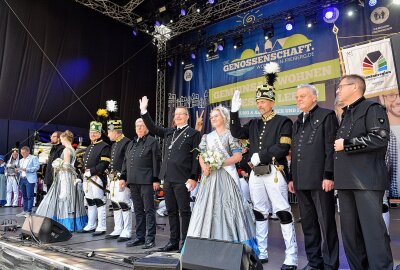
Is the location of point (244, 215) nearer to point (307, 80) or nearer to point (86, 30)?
point (307, 80)

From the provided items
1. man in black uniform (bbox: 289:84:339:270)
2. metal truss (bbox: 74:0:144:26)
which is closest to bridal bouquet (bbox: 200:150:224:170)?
man in black uniform (bbox: 289:84:339:270)

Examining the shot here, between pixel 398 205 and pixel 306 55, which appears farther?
pixel 306 55

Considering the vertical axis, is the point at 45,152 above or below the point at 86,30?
below

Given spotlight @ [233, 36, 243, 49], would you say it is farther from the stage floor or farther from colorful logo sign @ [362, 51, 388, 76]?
the stage floor

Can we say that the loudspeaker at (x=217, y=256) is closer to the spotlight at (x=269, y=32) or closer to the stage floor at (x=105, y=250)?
the stage floor at (x=105, y=250)

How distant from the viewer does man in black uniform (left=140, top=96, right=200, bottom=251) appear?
411 centimetres

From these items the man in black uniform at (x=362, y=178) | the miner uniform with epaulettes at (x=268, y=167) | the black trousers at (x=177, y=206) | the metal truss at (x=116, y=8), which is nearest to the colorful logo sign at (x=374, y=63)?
the miner uniform with epaulettes at (x=268, y=167)

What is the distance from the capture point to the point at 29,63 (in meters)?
10.9

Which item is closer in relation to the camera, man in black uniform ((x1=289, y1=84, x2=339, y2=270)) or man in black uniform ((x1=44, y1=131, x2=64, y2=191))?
man in black uniform ((x1=289, y1=84, x2=339, y2=270))

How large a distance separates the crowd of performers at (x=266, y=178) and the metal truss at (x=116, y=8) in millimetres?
8233

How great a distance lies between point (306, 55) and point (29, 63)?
8553mm

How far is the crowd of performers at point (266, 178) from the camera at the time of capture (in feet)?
8.65

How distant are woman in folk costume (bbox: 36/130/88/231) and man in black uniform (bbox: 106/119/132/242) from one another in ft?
2.44

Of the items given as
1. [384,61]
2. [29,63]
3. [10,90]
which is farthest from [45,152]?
[384,61]
